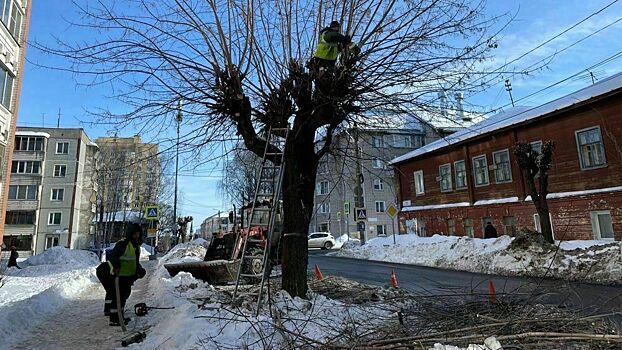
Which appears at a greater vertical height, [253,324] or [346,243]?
[346,243]

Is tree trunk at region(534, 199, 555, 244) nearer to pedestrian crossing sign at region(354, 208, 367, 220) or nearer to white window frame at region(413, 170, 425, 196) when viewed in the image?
pedestrian crossing sign at region(354, 208, 367, 220)

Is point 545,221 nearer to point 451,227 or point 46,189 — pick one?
point 451,227

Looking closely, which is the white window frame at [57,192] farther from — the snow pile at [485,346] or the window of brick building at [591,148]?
the snow pile at [485,346]

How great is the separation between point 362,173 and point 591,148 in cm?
1247

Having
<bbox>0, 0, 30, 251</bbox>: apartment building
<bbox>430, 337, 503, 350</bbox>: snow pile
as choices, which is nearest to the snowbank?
<bbox>0, 0, 30, 251</bbox>: apartment building

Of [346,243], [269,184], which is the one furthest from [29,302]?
[346,243]

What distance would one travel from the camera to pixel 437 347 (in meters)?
3.82

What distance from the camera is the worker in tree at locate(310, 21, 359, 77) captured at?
6.70m

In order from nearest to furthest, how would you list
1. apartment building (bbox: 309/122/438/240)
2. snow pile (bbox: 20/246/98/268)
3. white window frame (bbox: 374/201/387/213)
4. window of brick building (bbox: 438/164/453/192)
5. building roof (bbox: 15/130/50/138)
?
apartment building (bbox: 309/122/438/240)
snow pile (bbox: 20/246/98/268)
window of brick building (bbox: 438/164/453/192)
building roof (bbox: 15/130/50/138)
white window frame (bbox: 374/201/387/213)

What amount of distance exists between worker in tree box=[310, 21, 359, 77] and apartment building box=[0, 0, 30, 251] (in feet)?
59.1

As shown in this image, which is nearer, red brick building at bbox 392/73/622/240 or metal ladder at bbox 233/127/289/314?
metal ladder at bbox 233/127/289/314

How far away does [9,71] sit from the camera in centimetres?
1959

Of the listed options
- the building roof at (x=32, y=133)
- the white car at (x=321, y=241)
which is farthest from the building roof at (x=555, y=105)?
the building roof at (x=32, y=133)

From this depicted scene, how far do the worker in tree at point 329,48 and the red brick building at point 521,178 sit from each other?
23.0 feet
